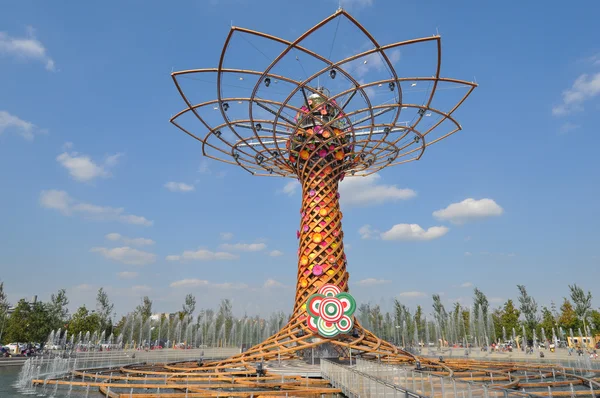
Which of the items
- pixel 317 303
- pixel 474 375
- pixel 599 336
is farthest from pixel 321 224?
pixel 599 336

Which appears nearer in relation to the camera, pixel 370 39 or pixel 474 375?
pixel 370 39

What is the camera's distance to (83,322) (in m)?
47.9

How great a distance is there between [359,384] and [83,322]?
158 feet

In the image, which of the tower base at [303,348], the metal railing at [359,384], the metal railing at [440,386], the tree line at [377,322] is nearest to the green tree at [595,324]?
the tree line at [377,322]

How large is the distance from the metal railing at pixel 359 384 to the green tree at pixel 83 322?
143 ft

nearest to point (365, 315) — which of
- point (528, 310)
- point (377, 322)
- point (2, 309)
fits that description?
point (377, 322)

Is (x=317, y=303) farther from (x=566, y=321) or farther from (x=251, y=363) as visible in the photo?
(x=566, y=321)

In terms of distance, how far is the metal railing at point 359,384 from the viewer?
758cm

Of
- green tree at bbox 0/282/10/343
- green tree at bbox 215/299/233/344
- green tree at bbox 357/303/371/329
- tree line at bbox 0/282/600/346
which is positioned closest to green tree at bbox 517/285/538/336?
tree line at bbox 0/282/600/346

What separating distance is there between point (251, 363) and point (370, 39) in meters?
13.7

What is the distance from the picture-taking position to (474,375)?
46.9 ft

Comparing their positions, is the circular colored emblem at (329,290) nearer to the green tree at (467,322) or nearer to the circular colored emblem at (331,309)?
the circular colored emblem at (331,309)

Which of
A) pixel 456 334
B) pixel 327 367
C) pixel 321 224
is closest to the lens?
pixel 327 367

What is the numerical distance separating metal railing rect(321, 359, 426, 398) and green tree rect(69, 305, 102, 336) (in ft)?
143
